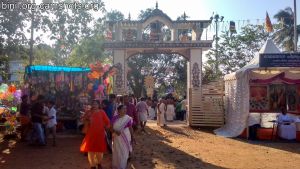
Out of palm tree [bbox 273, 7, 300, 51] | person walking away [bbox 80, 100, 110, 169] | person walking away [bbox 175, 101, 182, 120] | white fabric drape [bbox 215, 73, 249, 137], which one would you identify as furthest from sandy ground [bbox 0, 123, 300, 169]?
palm tree [bbox 273, 7, 300, 51]

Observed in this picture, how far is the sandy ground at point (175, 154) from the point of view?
8.70m

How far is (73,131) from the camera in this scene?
49.0 feet

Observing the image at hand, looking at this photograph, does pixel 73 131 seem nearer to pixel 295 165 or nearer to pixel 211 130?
pixel 211 130

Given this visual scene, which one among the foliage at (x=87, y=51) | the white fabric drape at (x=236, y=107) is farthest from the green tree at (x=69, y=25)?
the white fabric drape at (x=236, y=107)

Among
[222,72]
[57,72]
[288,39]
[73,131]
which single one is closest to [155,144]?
[73,131]

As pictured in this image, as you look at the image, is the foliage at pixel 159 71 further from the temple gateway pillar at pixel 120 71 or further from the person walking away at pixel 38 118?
the person walking away at pixel 38 118

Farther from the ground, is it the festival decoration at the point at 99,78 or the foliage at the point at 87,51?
the foliage at the point at 87,51

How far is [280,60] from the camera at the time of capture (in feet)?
44.8

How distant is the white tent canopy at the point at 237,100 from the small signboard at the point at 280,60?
43 cm

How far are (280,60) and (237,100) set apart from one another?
2.38 meters

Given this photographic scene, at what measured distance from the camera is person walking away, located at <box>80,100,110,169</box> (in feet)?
23.8

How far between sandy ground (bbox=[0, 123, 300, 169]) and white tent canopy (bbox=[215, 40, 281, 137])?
1.11 metres

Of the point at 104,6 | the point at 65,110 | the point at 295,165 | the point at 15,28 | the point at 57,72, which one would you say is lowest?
the point at 295,165

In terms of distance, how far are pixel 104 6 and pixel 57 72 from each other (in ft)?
16.7
